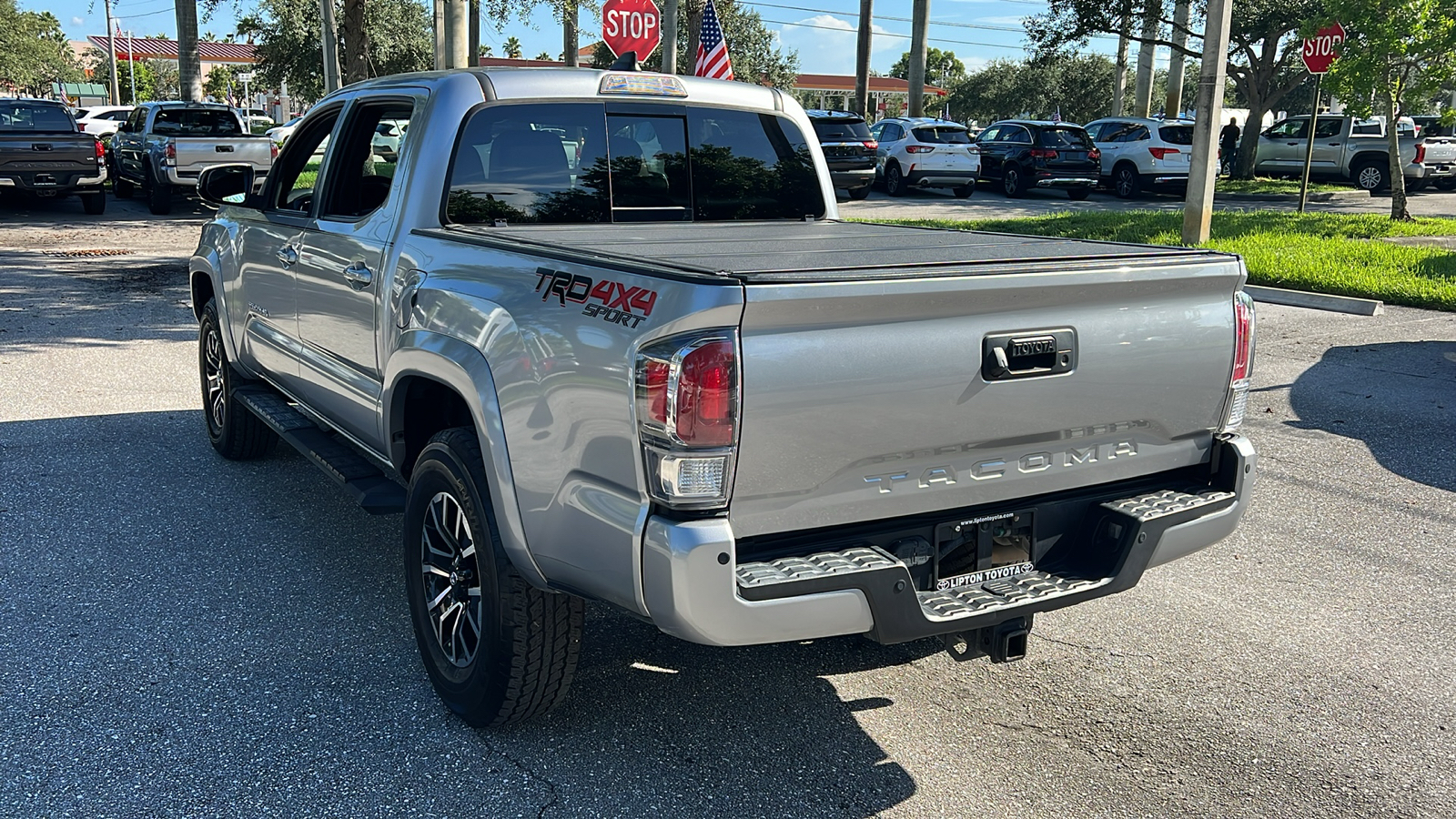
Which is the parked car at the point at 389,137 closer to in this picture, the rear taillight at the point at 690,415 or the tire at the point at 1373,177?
the rear taillight at the point at 690,415

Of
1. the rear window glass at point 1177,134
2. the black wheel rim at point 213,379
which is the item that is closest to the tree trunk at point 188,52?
the rear window glass at point 1177,134

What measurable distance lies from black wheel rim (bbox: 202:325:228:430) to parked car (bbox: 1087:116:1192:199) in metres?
21.6

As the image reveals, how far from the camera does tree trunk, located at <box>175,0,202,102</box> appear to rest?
25625 mm

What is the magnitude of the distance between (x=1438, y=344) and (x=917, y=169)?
1634 cm

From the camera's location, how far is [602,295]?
2957 millimetres

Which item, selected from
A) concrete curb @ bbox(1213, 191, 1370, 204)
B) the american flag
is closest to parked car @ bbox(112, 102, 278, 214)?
the american flag

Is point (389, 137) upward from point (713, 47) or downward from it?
downward

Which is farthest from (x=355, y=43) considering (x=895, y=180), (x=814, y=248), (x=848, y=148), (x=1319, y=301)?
(x=814, y=248)

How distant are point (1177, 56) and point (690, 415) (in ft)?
120

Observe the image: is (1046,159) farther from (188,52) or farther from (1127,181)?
(188,52)

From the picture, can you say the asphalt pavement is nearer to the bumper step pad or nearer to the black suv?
the bumper step pad

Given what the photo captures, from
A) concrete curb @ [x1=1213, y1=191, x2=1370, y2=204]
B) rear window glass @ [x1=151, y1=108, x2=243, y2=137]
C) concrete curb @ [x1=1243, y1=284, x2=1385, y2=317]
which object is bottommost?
concrete curb @ [x1=1243, y1=284, x2=1385, y2=317]

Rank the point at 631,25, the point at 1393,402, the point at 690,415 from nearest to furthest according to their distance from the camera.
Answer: the point at 690,415 → the point at 1393,402 → the point at 631,25

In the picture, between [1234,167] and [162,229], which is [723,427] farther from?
[1234,167]
